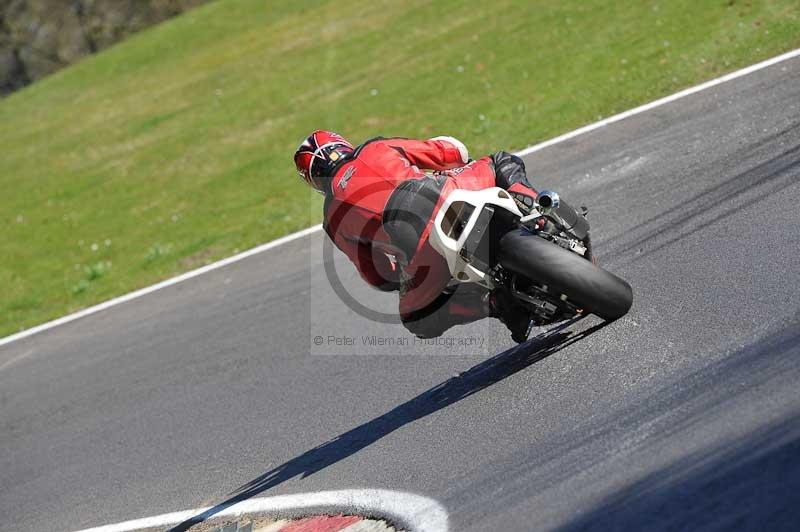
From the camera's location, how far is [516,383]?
5.96 m

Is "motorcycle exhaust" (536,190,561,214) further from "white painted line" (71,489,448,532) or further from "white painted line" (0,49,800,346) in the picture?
"white painted line" (0,49,800,346)

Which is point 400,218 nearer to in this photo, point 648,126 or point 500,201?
point 500,201

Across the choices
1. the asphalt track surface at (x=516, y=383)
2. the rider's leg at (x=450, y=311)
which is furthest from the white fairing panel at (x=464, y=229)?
the asphalt track surface at (x=516, y=383)

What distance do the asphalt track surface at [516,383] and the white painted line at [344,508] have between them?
88 millimetres

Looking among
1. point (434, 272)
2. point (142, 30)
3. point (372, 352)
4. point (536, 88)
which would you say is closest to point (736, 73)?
point (536, 88)

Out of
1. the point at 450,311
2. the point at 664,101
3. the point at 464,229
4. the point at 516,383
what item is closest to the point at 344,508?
the point at 516,383

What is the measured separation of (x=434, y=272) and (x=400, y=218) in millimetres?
361

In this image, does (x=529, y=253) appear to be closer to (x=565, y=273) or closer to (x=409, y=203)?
(x=565, y=273)

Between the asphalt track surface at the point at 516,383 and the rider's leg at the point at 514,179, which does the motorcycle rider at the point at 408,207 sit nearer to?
the rider's leg at the point at 514,179

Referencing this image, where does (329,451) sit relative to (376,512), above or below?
below

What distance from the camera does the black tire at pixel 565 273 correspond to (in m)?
5.32

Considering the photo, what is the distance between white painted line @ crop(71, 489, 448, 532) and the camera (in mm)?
4840

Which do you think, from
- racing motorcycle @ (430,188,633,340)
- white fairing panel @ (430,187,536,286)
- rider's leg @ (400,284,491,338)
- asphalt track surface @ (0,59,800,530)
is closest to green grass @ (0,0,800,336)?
asphalt track surface @ (0,59,800,530)

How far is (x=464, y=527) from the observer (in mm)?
4551
